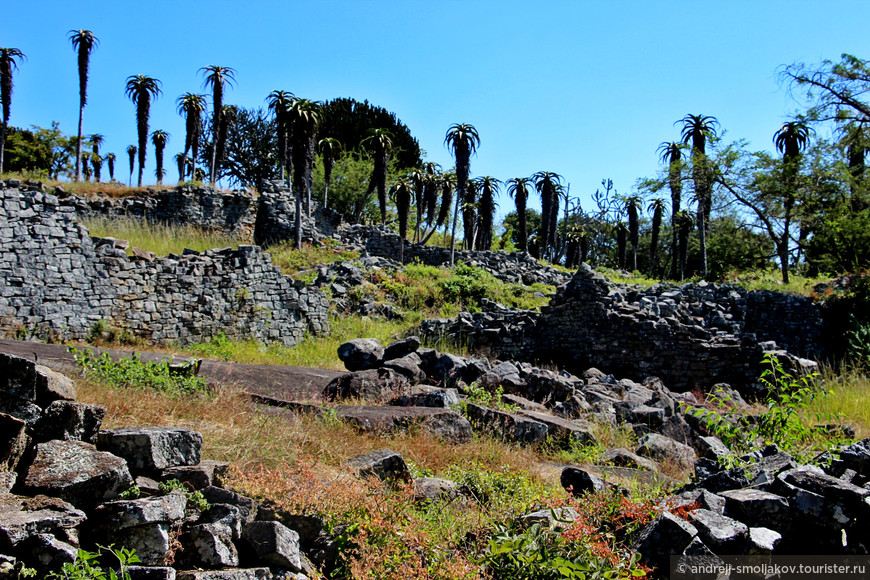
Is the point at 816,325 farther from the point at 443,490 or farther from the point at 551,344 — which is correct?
the point at 443,490

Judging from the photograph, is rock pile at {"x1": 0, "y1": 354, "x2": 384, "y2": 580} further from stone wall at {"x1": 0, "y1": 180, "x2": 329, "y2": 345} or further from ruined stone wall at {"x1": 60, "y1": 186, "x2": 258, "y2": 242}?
ruined stone wall at {"x1": 60, "y1": 186, "x2": 258, "y2": 242}

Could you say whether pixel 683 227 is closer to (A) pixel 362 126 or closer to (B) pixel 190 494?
(A) pixel 362 126

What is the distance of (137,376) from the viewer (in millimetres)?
6703

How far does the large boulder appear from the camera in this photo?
1172cm

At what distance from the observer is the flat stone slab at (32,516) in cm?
318

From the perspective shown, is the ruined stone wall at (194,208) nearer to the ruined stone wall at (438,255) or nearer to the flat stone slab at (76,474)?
the ruined stone wall at (438,255)

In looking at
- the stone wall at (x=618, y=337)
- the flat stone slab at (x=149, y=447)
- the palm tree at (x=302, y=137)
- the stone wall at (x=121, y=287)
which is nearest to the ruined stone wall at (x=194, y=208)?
the palm tree at (x=302, y=137)

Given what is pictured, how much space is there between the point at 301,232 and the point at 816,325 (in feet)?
69.6

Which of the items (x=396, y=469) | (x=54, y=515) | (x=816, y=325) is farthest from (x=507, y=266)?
(x=54, y=515)

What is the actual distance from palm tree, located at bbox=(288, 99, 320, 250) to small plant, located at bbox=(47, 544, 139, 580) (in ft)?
76.9

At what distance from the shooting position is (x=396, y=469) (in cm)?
513

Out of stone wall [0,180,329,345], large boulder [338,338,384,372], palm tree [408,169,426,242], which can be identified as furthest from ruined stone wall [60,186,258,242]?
large boulder [338,338,384,372]

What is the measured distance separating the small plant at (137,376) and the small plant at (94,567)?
3153 mm

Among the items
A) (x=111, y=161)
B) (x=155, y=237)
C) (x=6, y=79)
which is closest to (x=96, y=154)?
(x=111, y=161)
